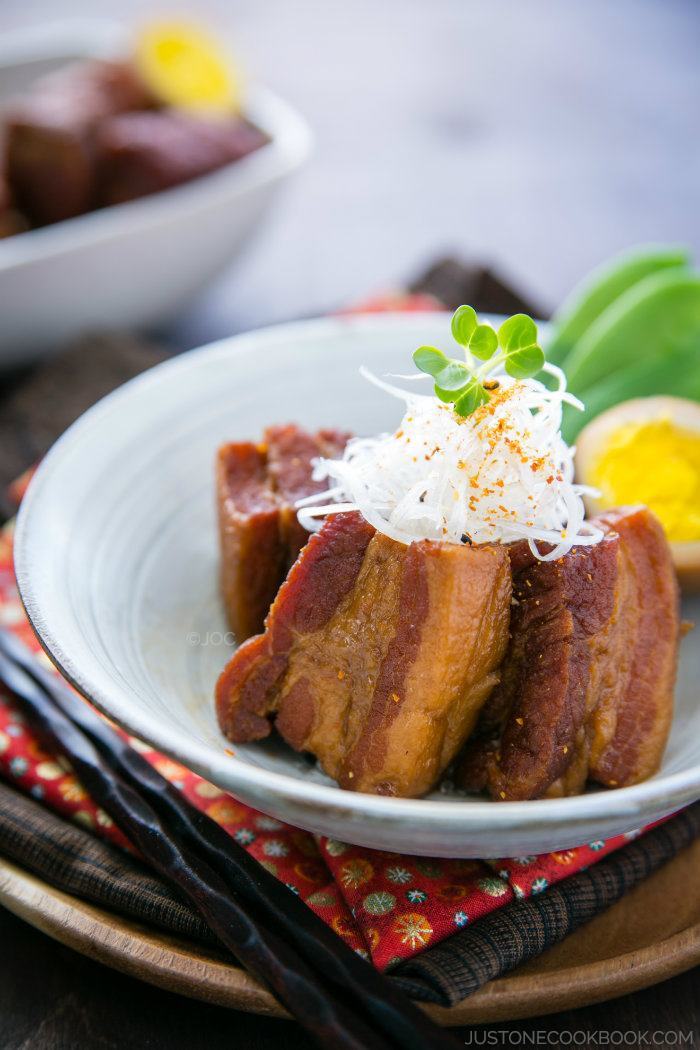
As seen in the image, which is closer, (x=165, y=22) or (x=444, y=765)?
(x=444, y=765)

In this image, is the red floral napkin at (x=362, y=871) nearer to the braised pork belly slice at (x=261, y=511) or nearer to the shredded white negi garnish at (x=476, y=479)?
the braised pork belly slice at (x=261, y=511)

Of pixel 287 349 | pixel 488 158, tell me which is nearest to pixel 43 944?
pixel 287 349

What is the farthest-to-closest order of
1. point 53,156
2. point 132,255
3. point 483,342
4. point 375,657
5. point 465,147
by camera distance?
point 465,147
point 53,156
point 132,255
point 483,342
point 375,657

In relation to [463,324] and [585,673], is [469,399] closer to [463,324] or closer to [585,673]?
[463,324]

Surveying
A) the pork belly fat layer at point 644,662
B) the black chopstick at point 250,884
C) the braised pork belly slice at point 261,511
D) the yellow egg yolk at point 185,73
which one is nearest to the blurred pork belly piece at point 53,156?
the yellow egg yolk at point 185,73

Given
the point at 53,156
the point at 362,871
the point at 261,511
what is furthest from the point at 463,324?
the point at 53,156

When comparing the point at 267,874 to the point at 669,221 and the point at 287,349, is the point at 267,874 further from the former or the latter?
the point at 669,221
